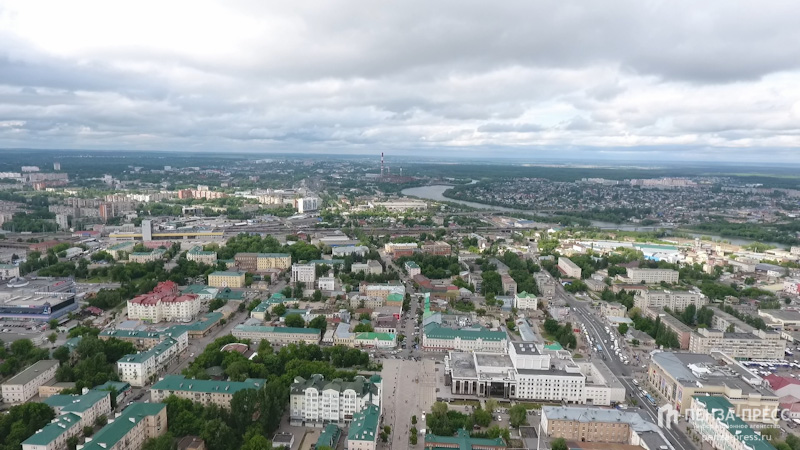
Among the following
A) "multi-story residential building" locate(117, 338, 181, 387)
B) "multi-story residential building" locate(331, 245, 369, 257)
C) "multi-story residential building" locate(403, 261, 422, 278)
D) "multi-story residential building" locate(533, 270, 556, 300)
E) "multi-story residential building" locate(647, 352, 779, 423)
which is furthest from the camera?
"multi-story residential building" locate(331, 245, 369, 257)

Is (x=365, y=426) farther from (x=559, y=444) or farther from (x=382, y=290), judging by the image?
(x=382, y=290)

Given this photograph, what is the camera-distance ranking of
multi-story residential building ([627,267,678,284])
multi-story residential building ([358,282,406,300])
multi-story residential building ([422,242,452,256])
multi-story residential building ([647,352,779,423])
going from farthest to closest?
1. multi-story residential building ([422,242,452,256])
2. multi-story residential building ([627,267,678,284])
3. multi-story residential building ([358,282,406,300])
4. multi-story residential building ([647,352,779,423])

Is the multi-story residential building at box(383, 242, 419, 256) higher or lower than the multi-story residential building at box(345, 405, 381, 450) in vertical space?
higher

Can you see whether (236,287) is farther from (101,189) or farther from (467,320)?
(101,189)

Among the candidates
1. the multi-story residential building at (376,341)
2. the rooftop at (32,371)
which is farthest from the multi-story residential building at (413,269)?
the rooftop at (32,371)

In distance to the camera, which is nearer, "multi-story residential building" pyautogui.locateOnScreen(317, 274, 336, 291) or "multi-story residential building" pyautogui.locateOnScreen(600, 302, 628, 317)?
"multi-story residential building" pyautogui.locateOnScreen(600, 302, 628, 317)

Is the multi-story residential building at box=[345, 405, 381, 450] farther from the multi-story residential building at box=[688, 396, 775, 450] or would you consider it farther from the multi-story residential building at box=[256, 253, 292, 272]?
the multi-story residential building at box=[256, 253, 292, 272]

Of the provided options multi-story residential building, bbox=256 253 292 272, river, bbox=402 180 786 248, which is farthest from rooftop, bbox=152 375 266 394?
river, bbox=402 180 786 248

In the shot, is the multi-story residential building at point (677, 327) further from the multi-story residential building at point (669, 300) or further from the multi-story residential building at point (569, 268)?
the multi-story residential building at point (569, 268)
